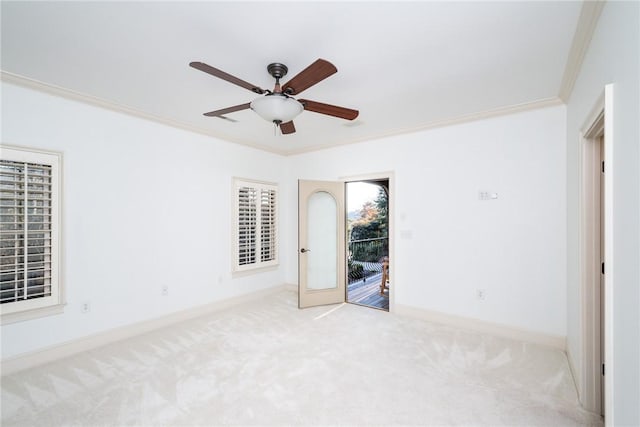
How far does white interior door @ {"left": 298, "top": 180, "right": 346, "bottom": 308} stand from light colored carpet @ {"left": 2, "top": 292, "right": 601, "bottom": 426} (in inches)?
45.6

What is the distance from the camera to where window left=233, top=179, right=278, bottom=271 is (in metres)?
4.68

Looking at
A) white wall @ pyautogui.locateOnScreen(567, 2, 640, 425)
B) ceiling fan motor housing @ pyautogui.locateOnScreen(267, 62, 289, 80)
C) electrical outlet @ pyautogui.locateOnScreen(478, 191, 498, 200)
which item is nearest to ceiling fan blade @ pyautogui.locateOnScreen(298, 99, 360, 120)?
ceiling fan motor housing @ pyautogui.locateOnScreen(267, 62, 289, 80)

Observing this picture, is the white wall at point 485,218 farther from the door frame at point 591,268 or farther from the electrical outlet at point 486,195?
the door frame at point 591,268

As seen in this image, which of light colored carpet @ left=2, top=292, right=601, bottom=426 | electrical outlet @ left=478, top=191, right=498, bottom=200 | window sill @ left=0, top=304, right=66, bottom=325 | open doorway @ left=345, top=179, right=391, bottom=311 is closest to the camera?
light colored carpet @ left=2, top=292, right=601, bottom=426

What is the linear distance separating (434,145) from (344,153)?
1.49 m

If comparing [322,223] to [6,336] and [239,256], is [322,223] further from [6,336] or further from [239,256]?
[6,336]

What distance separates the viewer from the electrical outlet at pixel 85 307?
3.04m

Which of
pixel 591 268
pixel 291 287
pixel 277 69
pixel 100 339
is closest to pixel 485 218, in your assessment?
pixel 591 268

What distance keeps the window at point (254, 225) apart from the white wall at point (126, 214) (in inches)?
8.0

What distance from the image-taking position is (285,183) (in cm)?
563

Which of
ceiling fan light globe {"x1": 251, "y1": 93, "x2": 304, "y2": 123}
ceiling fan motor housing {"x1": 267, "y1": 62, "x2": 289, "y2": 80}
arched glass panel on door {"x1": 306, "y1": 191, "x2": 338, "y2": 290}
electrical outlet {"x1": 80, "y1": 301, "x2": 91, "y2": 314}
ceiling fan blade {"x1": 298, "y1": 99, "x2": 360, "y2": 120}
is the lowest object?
electrical outlet {"x1": 80, "y1": 301, "x2": 91, "y2": 314}

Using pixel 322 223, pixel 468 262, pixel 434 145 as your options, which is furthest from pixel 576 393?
pixel 322 223

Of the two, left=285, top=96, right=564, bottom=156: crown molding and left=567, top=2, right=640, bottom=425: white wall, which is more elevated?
left=285, top=96, right=564, bottom=156: crown molding

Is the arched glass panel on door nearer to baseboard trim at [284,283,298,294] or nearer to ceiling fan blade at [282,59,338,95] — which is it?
baseboard trim at [284,283,298,294]
